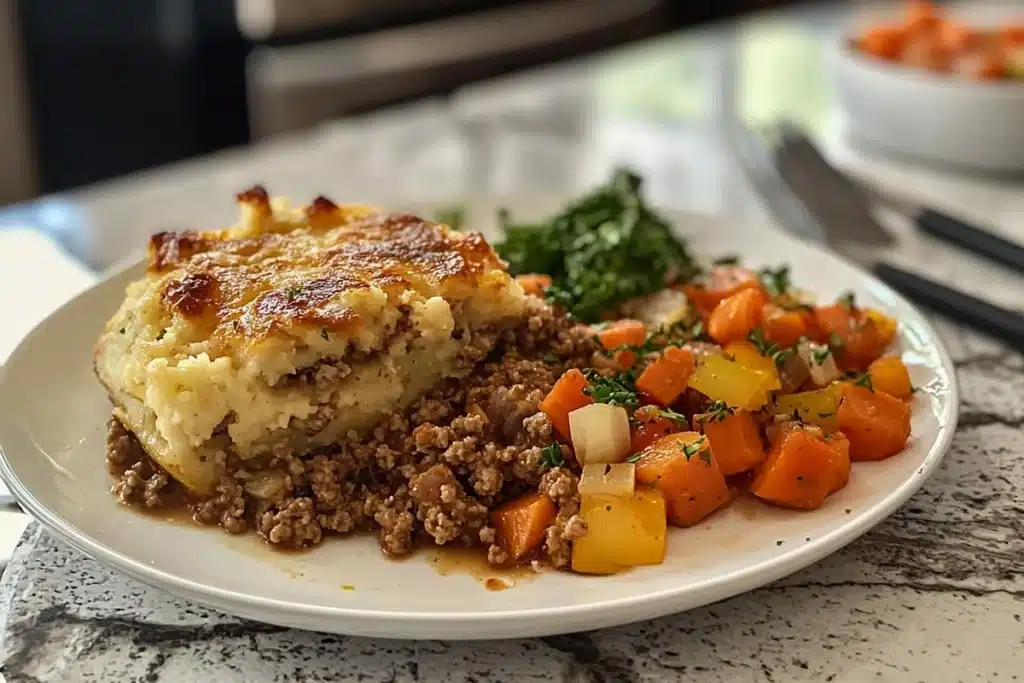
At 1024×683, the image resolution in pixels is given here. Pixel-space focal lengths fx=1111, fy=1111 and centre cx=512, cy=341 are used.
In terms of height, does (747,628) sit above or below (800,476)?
below

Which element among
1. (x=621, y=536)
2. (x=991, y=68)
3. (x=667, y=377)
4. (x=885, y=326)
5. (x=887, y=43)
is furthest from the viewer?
(x=887, y=43)

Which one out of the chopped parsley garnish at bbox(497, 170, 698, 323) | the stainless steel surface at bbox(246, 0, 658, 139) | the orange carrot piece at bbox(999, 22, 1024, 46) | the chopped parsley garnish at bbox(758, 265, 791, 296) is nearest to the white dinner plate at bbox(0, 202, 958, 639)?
the chopped parsley garnish at bbox(758, 265, 791, 296)

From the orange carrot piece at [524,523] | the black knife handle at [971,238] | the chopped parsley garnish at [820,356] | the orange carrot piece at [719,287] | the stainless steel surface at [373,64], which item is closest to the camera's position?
the orange carrot piece at [524,523]

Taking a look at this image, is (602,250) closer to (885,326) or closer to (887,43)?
(885,326)

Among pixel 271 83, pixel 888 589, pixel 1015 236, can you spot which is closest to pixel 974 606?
pixel 888 589

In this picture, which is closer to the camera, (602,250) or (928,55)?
(602,250)

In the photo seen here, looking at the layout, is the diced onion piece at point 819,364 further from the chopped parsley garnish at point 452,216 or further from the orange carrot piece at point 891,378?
the chopped parsley garnish at point 452,216

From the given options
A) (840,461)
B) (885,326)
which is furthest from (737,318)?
(840,461)

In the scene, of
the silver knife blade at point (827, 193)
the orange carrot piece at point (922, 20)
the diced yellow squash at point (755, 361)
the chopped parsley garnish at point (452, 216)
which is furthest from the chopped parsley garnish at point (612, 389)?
the orange carrot piece at point (922, 20)
